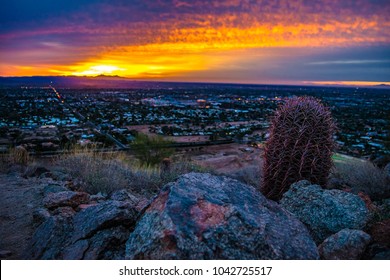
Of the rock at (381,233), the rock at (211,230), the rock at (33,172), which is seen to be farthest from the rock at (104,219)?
the rock at (33,172)

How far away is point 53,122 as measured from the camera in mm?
26797

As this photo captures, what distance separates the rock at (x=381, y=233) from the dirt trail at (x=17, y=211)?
134 inches

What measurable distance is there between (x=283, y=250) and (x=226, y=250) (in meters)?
0.48

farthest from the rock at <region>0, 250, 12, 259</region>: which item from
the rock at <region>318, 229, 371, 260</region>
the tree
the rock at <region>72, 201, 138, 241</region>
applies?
the tree

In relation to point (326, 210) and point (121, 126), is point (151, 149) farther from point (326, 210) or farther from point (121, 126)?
point (121, 126)

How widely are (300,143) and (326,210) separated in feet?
4.51

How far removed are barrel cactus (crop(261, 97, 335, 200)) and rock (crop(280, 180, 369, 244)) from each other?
0.79m

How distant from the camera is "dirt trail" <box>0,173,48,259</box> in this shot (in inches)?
135

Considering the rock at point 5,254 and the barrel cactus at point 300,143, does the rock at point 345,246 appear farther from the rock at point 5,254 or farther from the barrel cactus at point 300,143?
the rock at point 5,254

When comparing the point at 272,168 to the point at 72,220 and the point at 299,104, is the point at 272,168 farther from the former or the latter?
the point at 72,220

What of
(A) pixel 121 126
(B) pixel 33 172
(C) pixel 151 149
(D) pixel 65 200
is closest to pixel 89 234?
(D) pixel 65 200

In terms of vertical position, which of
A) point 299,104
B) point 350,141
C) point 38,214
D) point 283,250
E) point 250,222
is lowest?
point 350,141

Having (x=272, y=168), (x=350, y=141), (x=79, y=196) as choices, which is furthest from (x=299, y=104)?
(x=350, y=141)

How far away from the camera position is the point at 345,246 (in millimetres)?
2783
